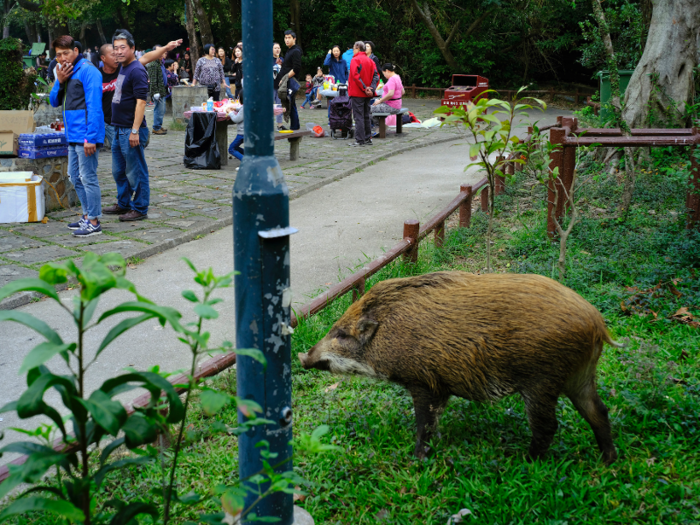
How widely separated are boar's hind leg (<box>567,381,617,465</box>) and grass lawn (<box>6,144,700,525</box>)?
140mm

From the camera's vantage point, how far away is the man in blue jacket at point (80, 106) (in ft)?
21.6

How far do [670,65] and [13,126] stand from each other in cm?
872

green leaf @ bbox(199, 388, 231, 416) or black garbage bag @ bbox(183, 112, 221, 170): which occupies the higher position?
black garbage bag @ bbox(183, 112, 221, 170)

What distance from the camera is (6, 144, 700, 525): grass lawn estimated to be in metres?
2.81

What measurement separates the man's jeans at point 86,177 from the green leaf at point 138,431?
576 cm

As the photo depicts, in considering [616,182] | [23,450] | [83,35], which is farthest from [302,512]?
[83,35]

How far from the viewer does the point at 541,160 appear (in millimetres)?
5383

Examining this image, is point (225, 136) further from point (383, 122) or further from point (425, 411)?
point (425, 411)

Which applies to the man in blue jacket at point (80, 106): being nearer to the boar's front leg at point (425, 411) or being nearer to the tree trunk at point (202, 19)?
the boar's front leg at point (425, 411)

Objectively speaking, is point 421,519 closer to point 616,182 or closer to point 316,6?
point 616,182

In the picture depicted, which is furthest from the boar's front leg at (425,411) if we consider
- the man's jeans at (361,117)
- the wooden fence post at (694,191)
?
the man's jeans at (361,117)

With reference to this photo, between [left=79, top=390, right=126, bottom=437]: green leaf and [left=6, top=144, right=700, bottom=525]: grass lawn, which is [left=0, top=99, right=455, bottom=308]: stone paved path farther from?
[left=79, top=390, right=126, bottom=437]: green leaf

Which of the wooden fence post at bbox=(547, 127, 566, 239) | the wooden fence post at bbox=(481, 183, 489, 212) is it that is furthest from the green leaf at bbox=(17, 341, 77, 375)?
the wooden fence post at bbox=(481, 183, 489, 212)

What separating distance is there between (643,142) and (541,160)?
0.97m
